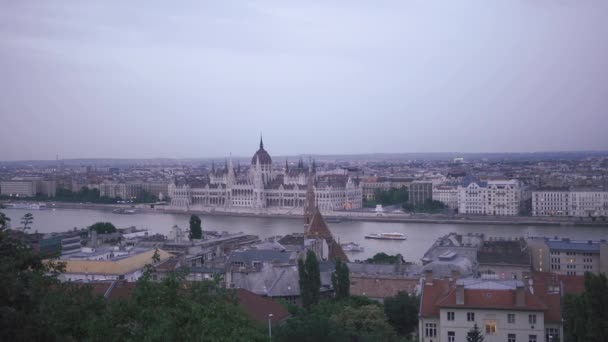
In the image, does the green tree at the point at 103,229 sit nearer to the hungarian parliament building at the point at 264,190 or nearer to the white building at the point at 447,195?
the hungarian parliament building at the point at 264,190

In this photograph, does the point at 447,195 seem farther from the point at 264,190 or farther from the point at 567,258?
the point at 567,258

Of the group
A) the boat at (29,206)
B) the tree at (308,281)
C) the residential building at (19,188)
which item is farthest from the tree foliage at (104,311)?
the residential building at (19,188)

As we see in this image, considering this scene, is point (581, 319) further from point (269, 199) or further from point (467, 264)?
point (269, 199)

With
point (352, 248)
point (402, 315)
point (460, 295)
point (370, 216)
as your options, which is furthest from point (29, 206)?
point (460, 295)

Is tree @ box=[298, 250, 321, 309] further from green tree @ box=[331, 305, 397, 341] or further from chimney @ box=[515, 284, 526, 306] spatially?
chimney @ box=[515, 284, 526, 306]

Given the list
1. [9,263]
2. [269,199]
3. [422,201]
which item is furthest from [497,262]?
[269,199]
